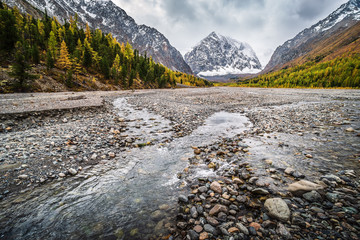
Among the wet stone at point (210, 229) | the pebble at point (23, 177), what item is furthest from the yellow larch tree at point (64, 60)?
the wet stone at point (210, 229)

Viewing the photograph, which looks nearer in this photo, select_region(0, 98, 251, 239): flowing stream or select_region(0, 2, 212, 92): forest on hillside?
select_region(0, 98, 251, 239): flowing stream

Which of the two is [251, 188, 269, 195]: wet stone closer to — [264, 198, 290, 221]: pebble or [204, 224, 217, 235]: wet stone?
[264, 198, 290, 221]: pebble

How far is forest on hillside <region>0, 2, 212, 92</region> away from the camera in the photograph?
28.5 metres

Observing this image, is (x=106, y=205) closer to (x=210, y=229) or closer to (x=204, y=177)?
(x=210, y=229)

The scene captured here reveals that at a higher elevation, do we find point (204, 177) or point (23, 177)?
point (23, 177)

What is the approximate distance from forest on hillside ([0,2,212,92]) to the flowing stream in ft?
106

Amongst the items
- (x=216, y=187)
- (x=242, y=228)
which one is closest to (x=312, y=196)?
(x=242, y=228)

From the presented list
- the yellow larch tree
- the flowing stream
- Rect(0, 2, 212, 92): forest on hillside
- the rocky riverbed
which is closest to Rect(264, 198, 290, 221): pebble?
the rocky riverbed

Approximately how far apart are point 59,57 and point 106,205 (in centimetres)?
5940

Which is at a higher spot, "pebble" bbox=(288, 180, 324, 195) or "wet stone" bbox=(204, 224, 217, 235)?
"pebble" bbox=(288, 180, 324, 195)

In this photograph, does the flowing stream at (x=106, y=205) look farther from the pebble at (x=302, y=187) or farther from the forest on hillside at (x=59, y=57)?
the forest on hillside at (x=59, y=57)

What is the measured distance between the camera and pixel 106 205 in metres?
3.99

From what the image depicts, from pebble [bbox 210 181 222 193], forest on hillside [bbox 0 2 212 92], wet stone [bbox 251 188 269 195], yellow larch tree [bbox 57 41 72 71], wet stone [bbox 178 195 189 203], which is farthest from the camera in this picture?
yellow larch tree [bbox 57 41 72 71]

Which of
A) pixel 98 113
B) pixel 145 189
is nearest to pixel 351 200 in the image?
pixel 145 189
